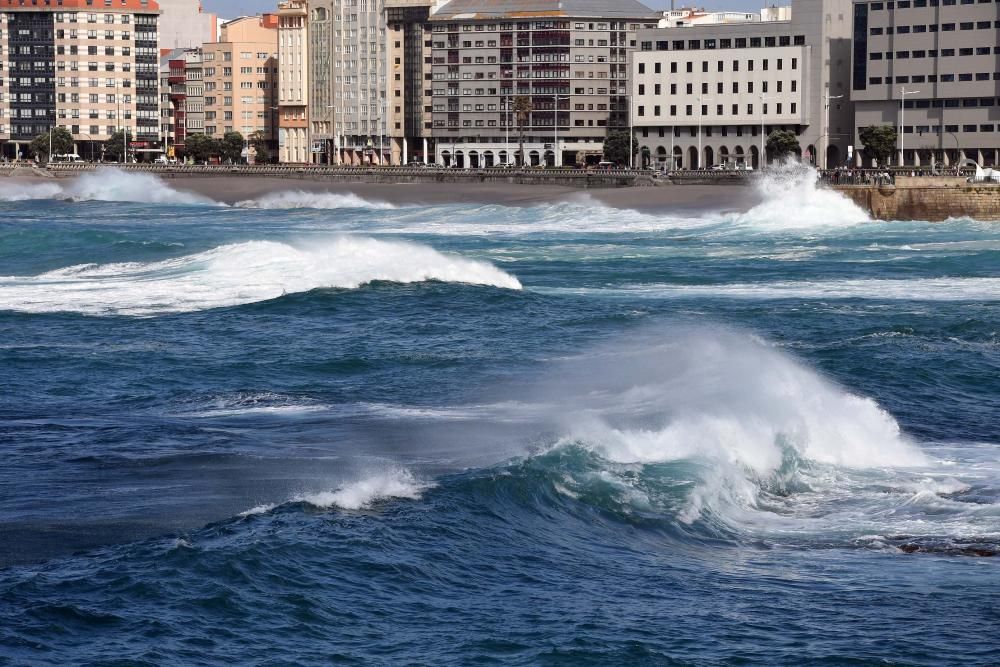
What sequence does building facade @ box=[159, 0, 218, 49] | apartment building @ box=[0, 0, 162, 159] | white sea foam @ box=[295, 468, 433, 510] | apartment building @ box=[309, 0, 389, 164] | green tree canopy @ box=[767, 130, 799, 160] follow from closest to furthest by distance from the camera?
white sea foam @ box=[295, 468, 433, 510] < green tree canopy @ box=[767, 130, 799, 160] < apartment building @ box=[309, 0, 389, 164] < apartment building @ box=[0, 0, 162, 159] < building facade @ box=[159, 0, 218, 49]

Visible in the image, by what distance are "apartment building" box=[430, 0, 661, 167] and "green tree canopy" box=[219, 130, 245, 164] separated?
2144 centimetres

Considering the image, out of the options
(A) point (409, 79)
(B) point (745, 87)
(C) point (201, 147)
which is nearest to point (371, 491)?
(B) point (745, 87)

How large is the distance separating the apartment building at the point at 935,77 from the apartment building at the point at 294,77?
60.4 metres

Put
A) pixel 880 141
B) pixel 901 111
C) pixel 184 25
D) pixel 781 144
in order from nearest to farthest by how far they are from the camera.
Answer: pixel 880 141 < pixel 901 111 < pixel 781 144 < pixel 184 25

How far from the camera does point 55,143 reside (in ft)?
479

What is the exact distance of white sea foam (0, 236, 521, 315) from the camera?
33750mm

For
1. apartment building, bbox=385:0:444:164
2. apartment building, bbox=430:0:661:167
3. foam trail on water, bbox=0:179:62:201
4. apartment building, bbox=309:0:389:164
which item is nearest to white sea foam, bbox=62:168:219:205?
foam trail on water, bbox=0:179:62:201

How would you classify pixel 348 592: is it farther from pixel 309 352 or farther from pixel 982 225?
pixel 982 225

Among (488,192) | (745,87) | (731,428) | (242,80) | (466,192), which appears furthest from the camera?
(242,80)

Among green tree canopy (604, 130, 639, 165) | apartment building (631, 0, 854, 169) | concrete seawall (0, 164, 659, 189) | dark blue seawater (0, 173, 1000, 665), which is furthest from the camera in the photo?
green tree canopy (604, 130, 639, 165)

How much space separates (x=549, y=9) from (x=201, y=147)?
1418 inches

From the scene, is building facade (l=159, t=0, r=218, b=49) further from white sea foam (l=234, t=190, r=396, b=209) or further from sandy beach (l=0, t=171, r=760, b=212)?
white sea foam (l=234, t=190, r=396, b=209)

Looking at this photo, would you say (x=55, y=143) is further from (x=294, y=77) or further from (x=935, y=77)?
(x=935, y=77)

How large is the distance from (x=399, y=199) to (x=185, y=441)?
3367 inches
